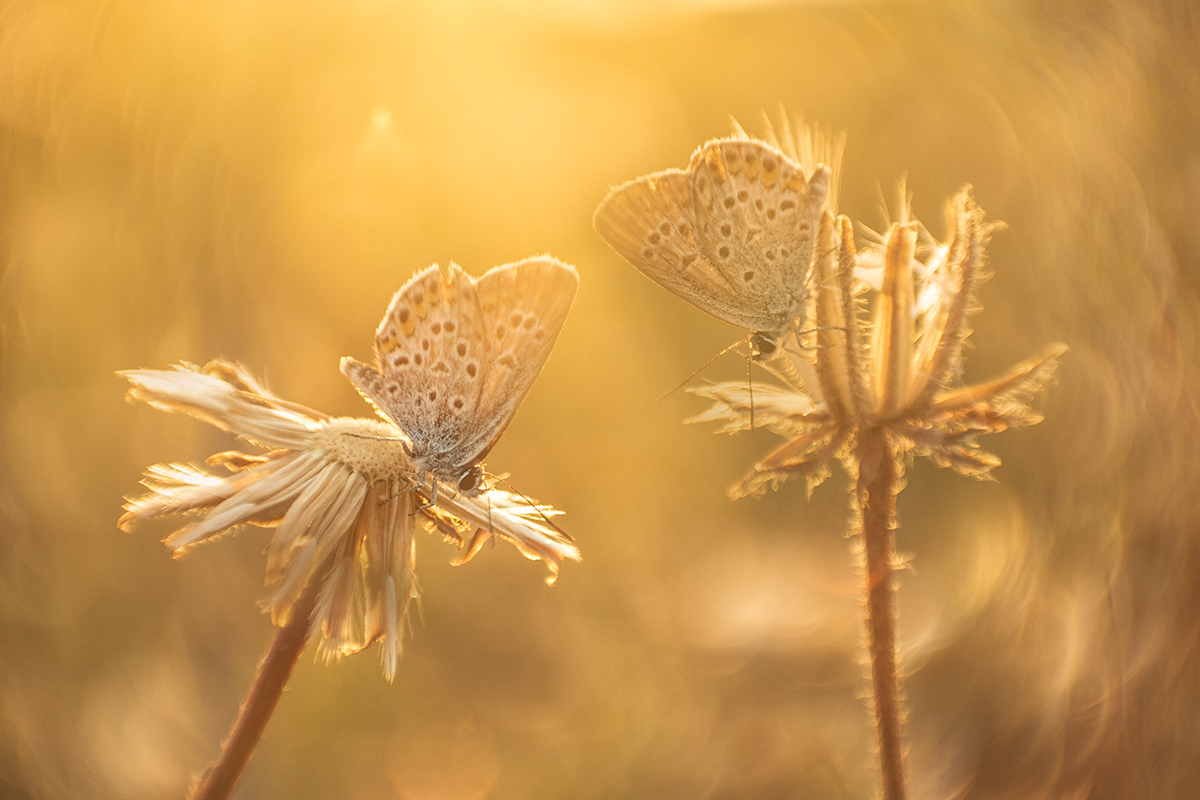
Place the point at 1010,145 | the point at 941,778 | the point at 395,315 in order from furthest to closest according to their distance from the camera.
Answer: the point at 1010,145, the point at 941,778, the point at 395,315

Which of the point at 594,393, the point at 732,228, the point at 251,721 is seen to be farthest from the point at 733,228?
the point at 594,393

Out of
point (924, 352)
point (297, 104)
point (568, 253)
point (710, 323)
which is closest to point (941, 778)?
point (924, 352)

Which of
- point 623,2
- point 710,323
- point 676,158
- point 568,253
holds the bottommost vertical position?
point 710,323

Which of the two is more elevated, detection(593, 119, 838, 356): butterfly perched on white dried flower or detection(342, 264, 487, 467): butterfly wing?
detection(593, 119, 838, 356): butterfly perched on white dried flower

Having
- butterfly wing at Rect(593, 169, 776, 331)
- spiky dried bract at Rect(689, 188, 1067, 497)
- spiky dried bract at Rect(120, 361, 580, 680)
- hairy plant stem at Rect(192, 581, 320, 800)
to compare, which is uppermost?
butterfly wing at Rect(593, 169, 776, 331)

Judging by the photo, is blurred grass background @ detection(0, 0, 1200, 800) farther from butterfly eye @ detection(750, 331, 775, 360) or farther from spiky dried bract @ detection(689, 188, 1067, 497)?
butterfly eye @ detection(750, 331, 775, 360)

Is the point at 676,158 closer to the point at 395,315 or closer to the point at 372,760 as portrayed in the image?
the point at 395,315

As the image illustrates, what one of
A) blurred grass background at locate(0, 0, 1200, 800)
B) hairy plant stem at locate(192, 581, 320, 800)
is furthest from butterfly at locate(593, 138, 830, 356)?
blurred grass background at locate(0, 0, 1200, 800)
